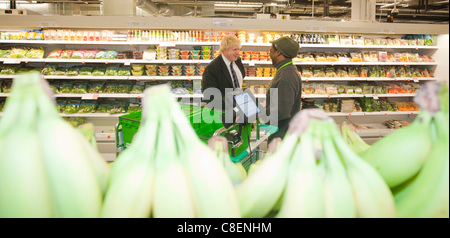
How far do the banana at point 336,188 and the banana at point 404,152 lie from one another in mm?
114

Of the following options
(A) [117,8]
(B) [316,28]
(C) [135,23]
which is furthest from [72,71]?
(B) [316,28]

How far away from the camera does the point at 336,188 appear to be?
567 mm

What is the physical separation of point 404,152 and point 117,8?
573 centimetres

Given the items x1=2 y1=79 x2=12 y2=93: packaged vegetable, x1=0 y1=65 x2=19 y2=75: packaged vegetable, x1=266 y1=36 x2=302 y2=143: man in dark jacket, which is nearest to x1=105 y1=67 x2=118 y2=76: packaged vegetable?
x1=0 y1=65 x2=19 y2=75: packaged vegetable

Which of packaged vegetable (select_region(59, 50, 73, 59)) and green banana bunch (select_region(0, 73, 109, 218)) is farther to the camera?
packaged vegetable (select_region(59, 50, 73, 59))

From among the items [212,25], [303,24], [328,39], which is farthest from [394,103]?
[212,25]

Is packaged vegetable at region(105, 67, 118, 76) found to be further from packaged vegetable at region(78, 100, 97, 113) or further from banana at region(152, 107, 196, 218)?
banana at region(152, 107, 196, 218)

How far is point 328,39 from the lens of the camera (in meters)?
5.78

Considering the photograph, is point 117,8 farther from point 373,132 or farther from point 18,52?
point 373,132

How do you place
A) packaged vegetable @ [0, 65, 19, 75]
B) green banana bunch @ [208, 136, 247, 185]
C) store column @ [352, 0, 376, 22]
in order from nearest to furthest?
green banana bunch @ [208, 136, 247, 185], packaged vegetable @ [0, 65, 19, 75], store column @ [352, 0, 376, 22]

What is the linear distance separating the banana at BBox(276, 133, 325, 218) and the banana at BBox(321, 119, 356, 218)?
1cm

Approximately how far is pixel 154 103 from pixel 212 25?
482cm

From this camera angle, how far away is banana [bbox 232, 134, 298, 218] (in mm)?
585
